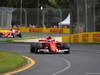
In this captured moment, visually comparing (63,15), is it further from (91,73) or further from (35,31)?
(91,73)

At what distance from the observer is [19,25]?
54.0 metres

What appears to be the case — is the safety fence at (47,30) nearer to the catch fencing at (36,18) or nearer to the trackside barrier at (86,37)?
the catch fencing at (36,18)

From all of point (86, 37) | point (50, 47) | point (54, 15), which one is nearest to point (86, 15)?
point (86, 37)

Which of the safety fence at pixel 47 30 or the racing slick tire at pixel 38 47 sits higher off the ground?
the safety fence at pixel 47 30

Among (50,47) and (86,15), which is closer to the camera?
(50,47)

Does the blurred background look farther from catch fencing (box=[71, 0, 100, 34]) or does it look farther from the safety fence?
the safety fence

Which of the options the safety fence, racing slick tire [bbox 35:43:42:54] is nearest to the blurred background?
the safety fence

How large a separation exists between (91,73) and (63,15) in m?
39.1

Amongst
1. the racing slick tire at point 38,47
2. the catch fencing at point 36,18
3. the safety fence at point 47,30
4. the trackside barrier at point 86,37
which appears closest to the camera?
the racing slick tire at point 38,47

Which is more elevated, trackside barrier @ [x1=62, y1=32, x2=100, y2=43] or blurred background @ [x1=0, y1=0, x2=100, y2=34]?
blurred background @ [x1=0, y1=0, x2=100, y2=34]

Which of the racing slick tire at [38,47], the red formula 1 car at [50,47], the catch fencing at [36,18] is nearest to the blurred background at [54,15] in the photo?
the catch fencing at [36,18]

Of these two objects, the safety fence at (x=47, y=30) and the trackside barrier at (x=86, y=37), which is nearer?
the trackside barrier at (x=86, y=37)

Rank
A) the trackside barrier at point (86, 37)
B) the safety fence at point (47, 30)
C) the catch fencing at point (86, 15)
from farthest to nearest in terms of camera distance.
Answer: the safety fence at point (47, 30)
the catch fencing at point (86, 15)
the trackside barrier at point (86, 37)

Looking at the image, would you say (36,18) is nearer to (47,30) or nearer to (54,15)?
(47,30)
